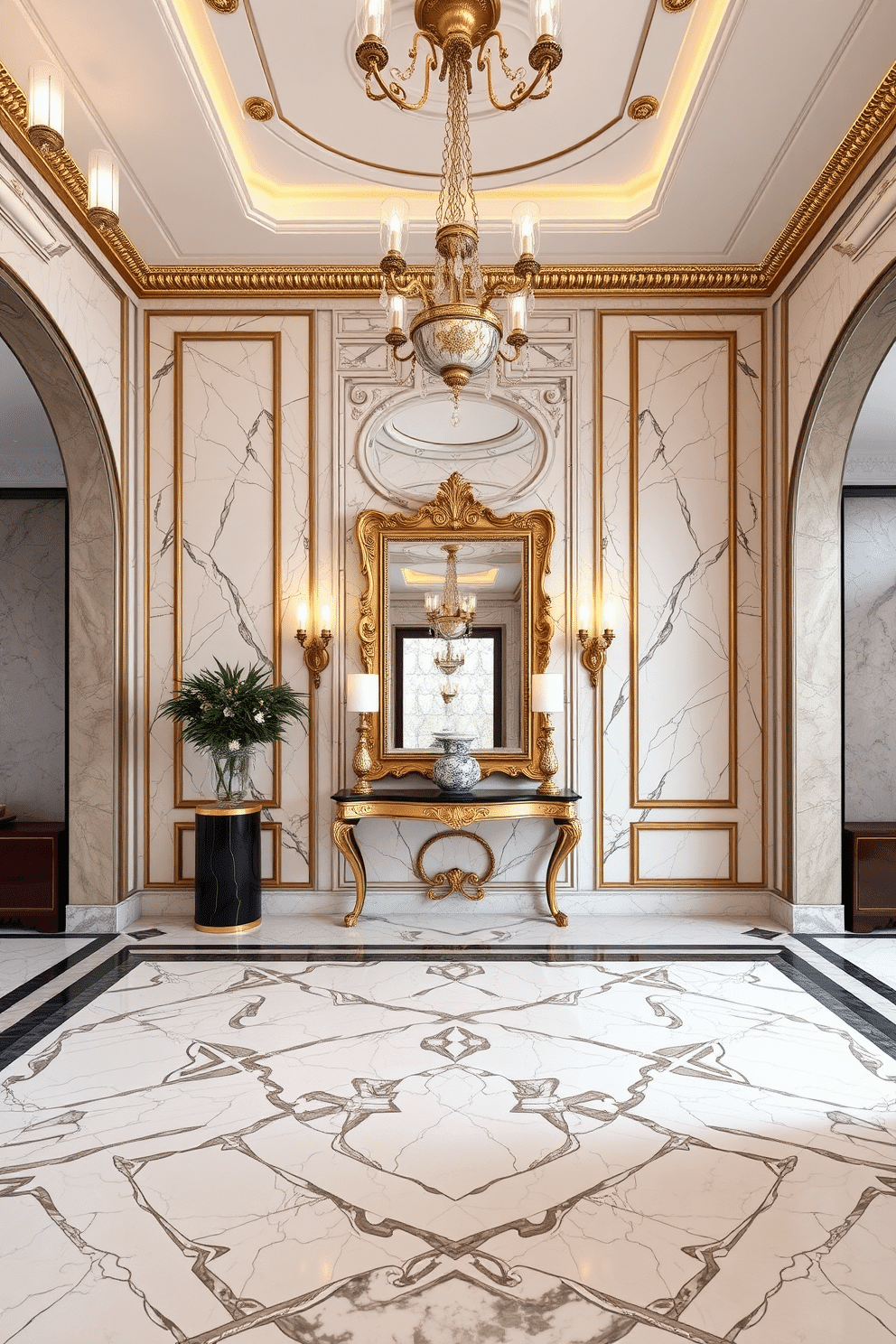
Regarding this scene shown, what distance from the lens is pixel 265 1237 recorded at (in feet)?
6.39

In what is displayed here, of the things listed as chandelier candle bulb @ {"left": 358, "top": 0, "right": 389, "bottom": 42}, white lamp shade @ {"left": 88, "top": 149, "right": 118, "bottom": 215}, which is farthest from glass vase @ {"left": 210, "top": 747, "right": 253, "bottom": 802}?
chandelier candle bulb @ {"left": 358, "top": 0, "right": 389, "bottom": 42}

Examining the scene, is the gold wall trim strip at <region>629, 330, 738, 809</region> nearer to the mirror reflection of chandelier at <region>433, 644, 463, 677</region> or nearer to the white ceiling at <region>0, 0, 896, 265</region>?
the white ceiling at <region>0, 0, 896, 265</region>

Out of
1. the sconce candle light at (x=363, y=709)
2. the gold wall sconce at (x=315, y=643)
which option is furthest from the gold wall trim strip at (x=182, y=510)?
the sconce candle light at (x=363, y=709)

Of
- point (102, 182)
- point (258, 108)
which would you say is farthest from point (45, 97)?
point (258, 108)

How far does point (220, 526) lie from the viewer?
4.95m

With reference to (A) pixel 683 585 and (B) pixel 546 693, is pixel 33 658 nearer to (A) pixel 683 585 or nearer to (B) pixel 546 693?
(B) pixel 546 693

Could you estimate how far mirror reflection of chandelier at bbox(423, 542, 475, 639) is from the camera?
16.1ft

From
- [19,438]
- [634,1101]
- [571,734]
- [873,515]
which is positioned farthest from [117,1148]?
[873,515]

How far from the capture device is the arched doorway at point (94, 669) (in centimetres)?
460

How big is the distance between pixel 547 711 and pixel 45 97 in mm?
3571

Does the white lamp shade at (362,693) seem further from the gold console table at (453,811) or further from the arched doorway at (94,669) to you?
the arched doorway at (94,669)

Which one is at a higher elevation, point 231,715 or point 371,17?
point 371,17

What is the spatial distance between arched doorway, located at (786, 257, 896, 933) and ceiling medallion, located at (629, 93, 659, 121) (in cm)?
185

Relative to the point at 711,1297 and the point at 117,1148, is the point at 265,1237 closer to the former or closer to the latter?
the point at 117,1148
